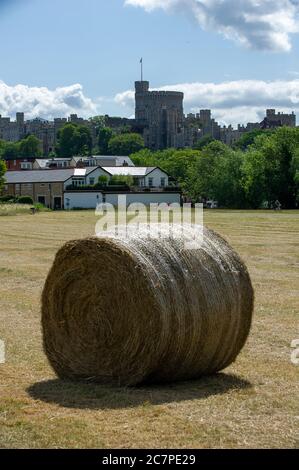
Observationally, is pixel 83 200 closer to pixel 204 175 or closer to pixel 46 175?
pixel 46 175

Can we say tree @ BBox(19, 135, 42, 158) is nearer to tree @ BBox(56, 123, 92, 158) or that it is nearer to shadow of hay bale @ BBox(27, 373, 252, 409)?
tree @ BBox(56, 123, 92, 158)

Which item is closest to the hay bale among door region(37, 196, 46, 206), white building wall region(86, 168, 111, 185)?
door region(37, 196, 46, 206)

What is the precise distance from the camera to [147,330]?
8.21 metres

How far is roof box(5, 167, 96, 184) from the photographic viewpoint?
8994cm

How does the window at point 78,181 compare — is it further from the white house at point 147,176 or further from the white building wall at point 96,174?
the white house at point 147,176

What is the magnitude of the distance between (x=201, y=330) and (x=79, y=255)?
5.13 feet

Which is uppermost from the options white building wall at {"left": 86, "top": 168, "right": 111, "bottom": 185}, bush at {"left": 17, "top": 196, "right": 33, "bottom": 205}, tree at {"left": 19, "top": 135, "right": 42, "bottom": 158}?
tree at {"left": 19, "top": 135, "right": 42, "bottom": 158}

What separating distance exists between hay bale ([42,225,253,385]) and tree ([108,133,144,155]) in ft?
567

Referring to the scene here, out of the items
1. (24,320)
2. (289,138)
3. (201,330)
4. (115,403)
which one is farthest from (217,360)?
(289,138)

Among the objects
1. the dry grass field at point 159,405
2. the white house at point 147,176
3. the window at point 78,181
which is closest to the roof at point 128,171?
the white house at point 147,176

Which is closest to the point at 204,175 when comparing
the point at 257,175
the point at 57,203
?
the point at 257,175

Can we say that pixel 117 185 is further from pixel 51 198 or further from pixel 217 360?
pixel 217 360

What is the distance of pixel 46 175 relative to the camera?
9169 centimetres
